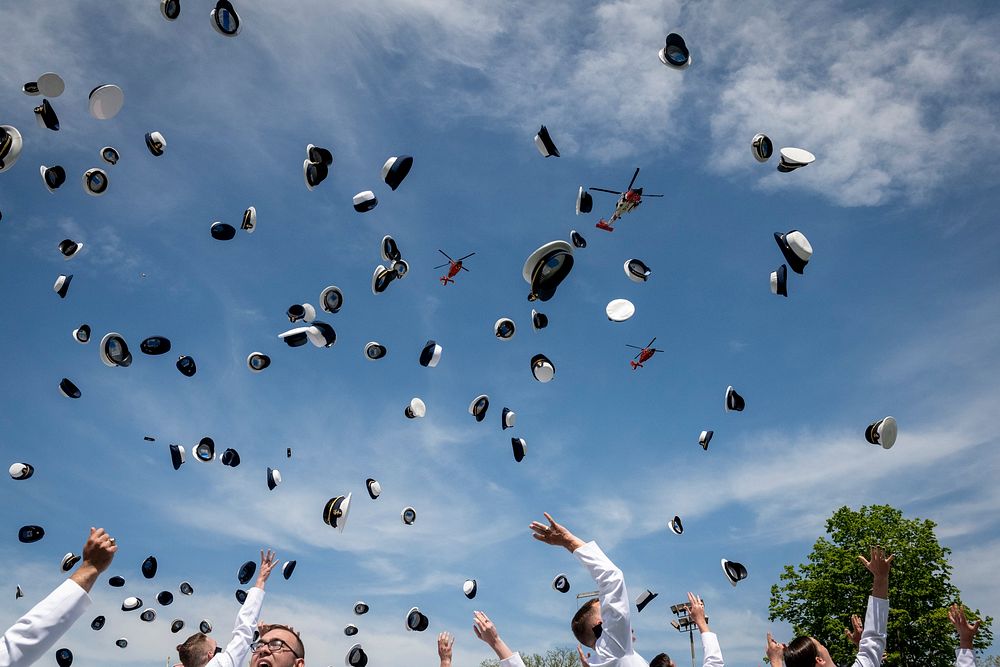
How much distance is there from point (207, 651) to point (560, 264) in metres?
7.87

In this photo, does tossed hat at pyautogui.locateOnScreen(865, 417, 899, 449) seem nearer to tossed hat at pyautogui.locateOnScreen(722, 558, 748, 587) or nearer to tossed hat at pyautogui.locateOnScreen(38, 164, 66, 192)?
tossed hat at pyautogui.locateOnScreen(722, 558, 748, 587)

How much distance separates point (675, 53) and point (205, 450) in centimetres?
1490

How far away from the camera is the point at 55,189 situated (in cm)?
1463

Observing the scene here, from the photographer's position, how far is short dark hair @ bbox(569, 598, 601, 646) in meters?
6.55

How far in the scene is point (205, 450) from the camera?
17469 millimetres

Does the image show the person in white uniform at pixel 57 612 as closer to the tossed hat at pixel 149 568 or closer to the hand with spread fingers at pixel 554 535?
the hand with spread fingers at pixel 554 535

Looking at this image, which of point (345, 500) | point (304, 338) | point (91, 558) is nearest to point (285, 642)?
point (91, 558)

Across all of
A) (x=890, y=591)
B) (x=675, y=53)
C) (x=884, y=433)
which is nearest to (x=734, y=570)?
(x=884, y=433)

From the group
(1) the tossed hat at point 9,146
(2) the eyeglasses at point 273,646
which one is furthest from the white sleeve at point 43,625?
(1) the tossed hat at point 9,146

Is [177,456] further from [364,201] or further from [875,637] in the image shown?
[875,637]

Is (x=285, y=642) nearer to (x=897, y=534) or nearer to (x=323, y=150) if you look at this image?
(x=323, y=150)

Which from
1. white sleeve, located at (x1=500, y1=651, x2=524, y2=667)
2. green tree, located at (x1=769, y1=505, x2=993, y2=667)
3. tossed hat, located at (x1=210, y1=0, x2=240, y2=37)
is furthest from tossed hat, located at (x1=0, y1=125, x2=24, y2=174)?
green tree, located at (x1=769, y1=505, x2=993, y2=667)

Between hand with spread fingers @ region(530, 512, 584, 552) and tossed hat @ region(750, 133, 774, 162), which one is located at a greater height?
tossed hat @ region(750, 133, 774, 162)

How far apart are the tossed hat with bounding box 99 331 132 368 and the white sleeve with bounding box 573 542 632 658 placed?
13818 mm
